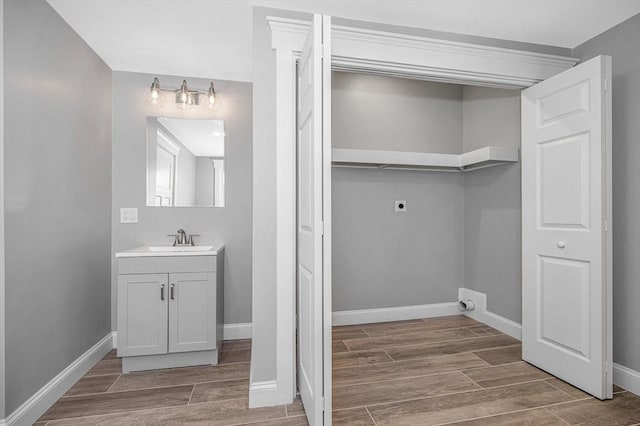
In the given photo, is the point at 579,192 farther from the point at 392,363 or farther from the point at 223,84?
the point at 223,84

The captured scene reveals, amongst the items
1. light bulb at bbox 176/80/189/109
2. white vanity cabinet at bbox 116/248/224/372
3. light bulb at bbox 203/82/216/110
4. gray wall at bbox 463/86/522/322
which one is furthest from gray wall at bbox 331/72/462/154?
white vanity cabinet at bbox 116/248/224/372

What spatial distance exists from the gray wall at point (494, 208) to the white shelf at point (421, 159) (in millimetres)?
159

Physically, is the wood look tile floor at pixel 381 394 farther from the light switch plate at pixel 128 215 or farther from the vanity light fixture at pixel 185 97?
the vanity light fixture at pixel 185 97

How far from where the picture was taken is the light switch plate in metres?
2.96

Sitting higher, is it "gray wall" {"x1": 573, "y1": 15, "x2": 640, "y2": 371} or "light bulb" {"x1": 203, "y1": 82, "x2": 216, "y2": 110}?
"light bulb" {"x1": 203, "y1": 82, "x2": 216, "y2": 110}

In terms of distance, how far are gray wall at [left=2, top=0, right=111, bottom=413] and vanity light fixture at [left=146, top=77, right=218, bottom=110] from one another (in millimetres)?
377

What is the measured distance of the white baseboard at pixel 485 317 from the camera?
122 inches

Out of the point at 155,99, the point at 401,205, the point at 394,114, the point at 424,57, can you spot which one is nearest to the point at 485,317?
the point at 401,205

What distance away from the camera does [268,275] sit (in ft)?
6.84

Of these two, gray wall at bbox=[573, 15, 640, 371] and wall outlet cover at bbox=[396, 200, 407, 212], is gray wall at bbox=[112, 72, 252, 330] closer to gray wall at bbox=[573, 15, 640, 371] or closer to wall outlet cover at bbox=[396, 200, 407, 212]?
wall outlet cover at bbox=[396, 200, 407, 212]

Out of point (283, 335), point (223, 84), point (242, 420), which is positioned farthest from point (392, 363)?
point (223, 84)

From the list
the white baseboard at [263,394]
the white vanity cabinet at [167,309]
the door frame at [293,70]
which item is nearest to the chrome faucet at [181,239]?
the white vanity cabinet at [167,309]

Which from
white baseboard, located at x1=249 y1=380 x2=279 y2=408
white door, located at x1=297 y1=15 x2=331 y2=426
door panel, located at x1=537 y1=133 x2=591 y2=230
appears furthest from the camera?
door panel, located at x1=537 y1=133 x2=591 y2=230

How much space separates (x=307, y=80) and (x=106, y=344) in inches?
107
